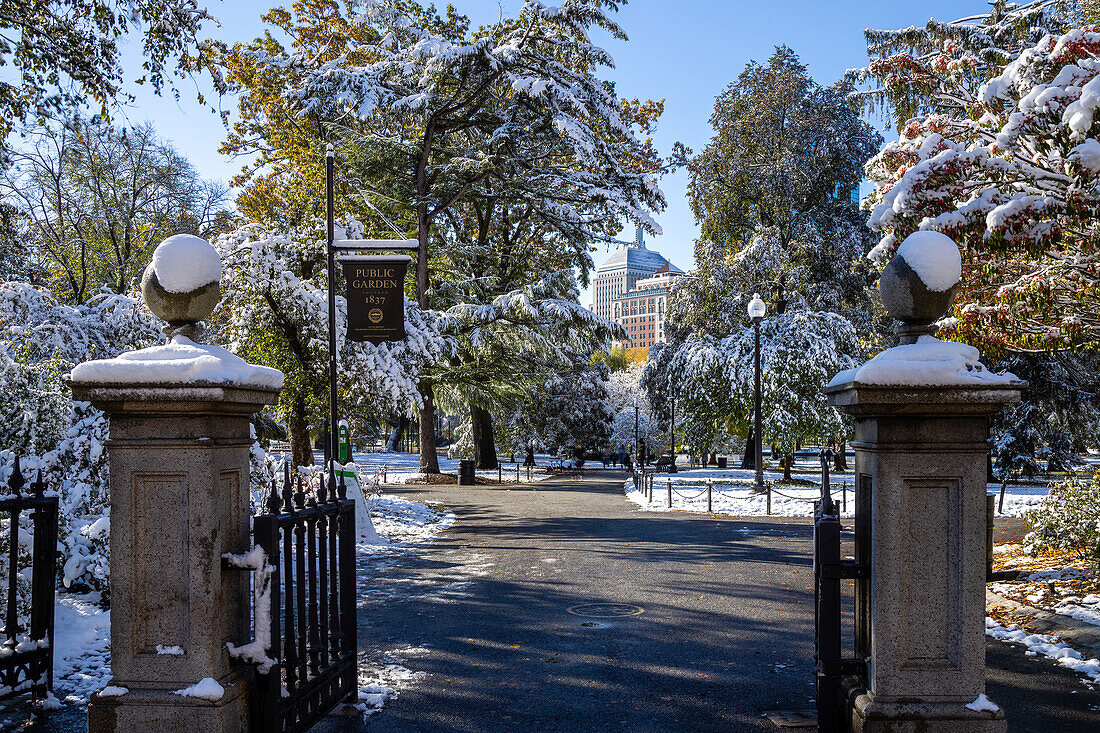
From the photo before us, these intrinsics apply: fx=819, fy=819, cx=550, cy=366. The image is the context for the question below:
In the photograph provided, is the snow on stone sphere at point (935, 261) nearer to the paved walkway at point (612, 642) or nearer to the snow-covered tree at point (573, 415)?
the paved walkway at point (612, 642)

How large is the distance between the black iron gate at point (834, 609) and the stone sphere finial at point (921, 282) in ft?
2.98

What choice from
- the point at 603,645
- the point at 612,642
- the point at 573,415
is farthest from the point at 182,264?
the point at 573,415

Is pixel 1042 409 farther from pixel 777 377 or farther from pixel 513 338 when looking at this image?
pixel 513 338

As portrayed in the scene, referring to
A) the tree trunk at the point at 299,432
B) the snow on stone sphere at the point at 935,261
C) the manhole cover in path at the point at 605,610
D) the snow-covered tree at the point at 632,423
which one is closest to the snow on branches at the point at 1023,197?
the snow on stone sphere at the point at 935,261

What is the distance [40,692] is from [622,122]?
22757mm

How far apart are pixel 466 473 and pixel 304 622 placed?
2614 centimetres

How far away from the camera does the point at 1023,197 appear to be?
7234mm

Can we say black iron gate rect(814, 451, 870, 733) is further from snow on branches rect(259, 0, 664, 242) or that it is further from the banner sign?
snow on branches rect(259, 0, 664, 242)

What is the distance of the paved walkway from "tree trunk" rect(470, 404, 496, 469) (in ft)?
87.5

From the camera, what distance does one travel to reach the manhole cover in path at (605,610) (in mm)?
8234

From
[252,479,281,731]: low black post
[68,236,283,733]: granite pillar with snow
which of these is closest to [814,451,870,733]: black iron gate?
[252,479,281,731]: low black post

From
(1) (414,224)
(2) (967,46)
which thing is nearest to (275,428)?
(1) (414,224)

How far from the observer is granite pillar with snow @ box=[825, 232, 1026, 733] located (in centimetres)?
412

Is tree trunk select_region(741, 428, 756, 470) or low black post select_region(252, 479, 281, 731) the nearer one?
low black post select_region(252, 479, 281, 731)
